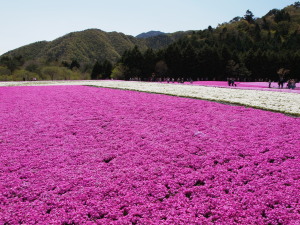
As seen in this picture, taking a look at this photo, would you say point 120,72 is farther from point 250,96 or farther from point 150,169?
point 150,169

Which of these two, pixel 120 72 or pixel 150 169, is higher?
pixel 120 72

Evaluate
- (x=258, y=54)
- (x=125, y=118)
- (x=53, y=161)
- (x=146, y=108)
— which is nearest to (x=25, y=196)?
(x=53, y=161)

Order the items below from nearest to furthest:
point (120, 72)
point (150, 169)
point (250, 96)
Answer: point (150, 169), point (250, 96), point (120, 72)

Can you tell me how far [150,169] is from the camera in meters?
11.0

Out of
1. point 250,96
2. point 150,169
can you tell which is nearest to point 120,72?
point 250,96

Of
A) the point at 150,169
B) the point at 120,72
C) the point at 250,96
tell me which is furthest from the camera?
the point at 120,72

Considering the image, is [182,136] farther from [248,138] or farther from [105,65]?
[105,65]

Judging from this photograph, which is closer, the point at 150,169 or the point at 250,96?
the point at 150,169

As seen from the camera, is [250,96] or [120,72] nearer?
[250,96]

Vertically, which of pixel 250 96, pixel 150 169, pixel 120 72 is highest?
pixel 120 72

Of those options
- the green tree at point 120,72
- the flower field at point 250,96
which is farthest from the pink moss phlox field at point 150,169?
the green tree at point 120,72

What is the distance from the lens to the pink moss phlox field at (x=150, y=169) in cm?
795

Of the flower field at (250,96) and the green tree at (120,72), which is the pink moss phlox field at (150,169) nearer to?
the flower field at (250,96)

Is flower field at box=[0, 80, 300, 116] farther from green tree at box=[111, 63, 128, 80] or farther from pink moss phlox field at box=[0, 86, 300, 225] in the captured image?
green tree at box=[111, 63, 128, 80]
